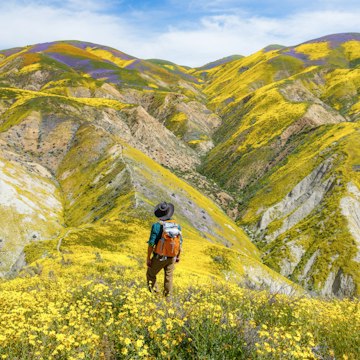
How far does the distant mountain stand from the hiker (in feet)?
83.0

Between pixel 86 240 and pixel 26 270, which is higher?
pixel 26 270

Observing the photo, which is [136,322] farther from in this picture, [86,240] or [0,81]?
[0,81]

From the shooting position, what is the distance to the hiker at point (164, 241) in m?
13.6

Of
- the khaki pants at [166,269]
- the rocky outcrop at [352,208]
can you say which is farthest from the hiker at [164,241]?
the rocky outcrop at [352,208]

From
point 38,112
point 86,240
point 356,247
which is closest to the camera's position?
point 86,240

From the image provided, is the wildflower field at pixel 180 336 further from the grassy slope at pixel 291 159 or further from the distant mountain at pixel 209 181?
the grassy slope at pixel 291 159

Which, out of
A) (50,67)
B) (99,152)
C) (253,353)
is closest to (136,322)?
(253,353)

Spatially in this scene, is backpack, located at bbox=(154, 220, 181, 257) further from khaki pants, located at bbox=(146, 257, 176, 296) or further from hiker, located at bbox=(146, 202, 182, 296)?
khaki pants, located at bbox=(146, 257, 176, 296)

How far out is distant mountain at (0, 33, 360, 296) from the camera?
59.3 meters

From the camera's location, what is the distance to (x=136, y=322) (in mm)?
8461

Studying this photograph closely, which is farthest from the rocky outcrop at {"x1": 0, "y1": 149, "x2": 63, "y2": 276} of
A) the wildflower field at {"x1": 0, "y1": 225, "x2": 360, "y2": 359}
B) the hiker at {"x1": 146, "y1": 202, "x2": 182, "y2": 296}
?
the wildflower field at {"x1": 0, "y1": 225, "x2": 360, "y2": 359}

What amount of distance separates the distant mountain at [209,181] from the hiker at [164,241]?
83.0 feet

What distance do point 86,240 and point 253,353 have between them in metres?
36.6

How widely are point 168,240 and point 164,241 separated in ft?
0.52
